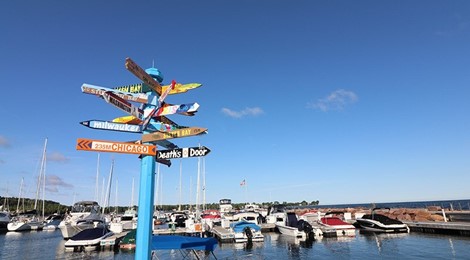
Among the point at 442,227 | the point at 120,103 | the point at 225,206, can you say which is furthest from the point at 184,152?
the point at 225,206

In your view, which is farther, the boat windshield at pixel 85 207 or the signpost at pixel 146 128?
the boat windshield at pixel 85 207

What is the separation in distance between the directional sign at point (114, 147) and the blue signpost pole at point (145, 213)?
18.9 inches

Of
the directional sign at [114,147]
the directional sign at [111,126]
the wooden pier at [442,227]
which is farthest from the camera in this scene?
the wooden pier at [442,227]

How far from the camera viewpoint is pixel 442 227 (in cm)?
4016

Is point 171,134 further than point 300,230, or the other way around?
point 300,230

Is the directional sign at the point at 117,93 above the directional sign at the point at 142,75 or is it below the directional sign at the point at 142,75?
below

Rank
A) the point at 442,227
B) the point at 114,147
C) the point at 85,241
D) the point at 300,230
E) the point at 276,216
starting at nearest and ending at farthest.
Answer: the point at 114,147
the point at 85,241
the point at 442,227
the point at 300,230
the point at 276,216

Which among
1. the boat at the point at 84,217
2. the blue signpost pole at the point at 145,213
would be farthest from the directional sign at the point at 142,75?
the boat at the point at 84,217

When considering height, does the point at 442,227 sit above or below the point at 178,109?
below

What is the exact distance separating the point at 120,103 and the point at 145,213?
3.08 metres

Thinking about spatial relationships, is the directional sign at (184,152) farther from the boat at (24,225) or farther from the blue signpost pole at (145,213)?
the boat at (24,225)

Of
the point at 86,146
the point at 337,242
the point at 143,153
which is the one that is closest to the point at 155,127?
the point at 143,153

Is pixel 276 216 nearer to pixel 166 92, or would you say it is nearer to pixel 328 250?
pixel 328 250

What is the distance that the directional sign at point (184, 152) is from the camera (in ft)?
27.7
